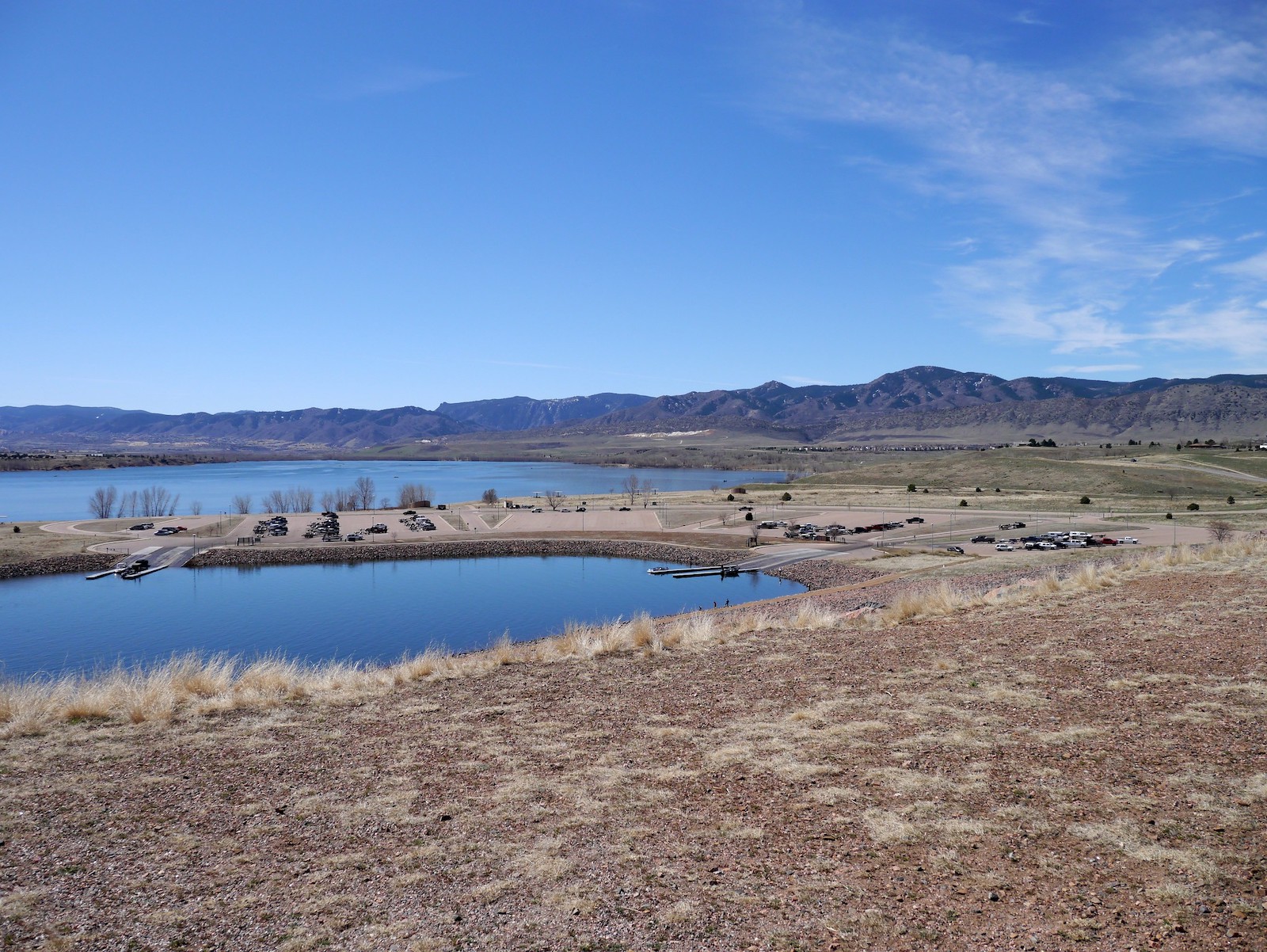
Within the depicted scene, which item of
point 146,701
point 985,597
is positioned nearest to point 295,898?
point 146,701

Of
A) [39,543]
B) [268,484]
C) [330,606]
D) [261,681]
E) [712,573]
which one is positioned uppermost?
[261,681]

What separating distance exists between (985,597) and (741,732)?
1186 cm

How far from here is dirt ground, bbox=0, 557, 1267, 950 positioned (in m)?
5.30

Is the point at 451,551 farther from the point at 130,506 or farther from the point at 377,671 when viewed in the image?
the point at 130,506

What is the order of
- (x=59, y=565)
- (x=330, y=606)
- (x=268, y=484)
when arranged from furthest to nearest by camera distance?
1. (x=268, y=484)
2. (x=59, y=565)
3. (x=330, y=606)

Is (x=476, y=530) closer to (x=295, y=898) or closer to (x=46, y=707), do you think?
(x=46, y=707)

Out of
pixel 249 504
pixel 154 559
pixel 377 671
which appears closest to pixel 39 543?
pixel 154 559

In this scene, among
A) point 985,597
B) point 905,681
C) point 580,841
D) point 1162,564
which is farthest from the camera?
point 1162,564

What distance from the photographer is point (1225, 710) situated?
8852mm

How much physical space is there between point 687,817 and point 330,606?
40.3 meters

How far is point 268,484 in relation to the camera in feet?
506

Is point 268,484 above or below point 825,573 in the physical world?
above

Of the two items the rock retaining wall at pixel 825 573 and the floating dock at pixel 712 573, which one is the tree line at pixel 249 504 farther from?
the rock retaining wall at pixel 825 573

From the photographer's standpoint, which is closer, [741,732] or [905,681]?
[741,732]
